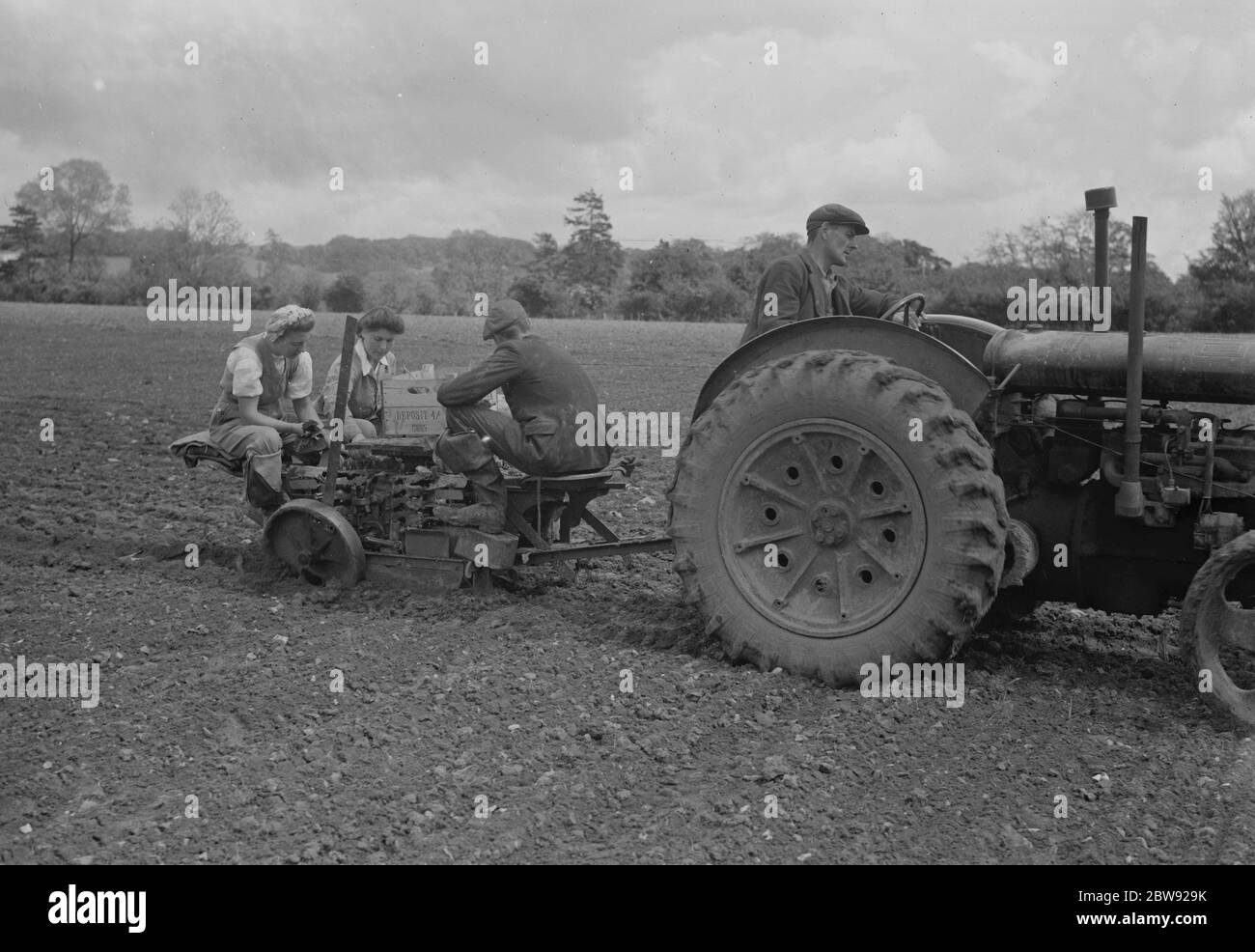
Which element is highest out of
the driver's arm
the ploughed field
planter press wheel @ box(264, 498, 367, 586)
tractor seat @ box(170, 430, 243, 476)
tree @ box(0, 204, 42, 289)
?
tree @ box(0, 204, 42, 289)

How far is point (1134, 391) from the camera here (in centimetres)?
479

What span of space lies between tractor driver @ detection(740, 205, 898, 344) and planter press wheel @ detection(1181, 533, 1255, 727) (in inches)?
84.9

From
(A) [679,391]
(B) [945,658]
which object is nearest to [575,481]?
(B) [945,658]

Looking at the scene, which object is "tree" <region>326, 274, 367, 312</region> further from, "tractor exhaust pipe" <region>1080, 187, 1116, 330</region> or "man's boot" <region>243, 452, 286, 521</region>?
"tractor exhaust pipe" <region>1080, 187, 1116, 330</region>

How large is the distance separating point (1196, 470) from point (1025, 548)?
0.71 m

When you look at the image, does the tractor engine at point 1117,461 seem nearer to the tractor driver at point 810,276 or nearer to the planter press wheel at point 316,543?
the tractor driver at point 810,276

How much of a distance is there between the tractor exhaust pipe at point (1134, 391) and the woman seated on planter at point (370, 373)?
4470mm

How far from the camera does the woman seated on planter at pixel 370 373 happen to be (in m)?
7.80

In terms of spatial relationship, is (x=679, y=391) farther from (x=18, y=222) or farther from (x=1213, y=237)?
(x=18, y=222)

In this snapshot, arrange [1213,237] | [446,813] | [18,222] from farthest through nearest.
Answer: [18,222] < [1213,237] < [446,813]

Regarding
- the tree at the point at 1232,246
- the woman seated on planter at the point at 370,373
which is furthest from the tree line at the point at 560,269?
the woman seated on planter at the point at 370,373

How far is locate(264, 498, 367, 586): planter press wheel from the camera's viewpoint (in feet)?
21.8

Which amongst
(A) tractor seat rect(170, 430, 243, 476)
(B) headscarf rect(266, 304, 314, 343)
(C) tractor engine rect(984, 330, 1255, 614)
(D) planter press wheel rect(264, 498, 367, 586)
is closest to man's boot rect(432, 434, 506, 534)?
(D) planter press wheel rect(264, 498, 367, 586)

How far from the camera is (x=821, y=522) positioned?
5.21 m
